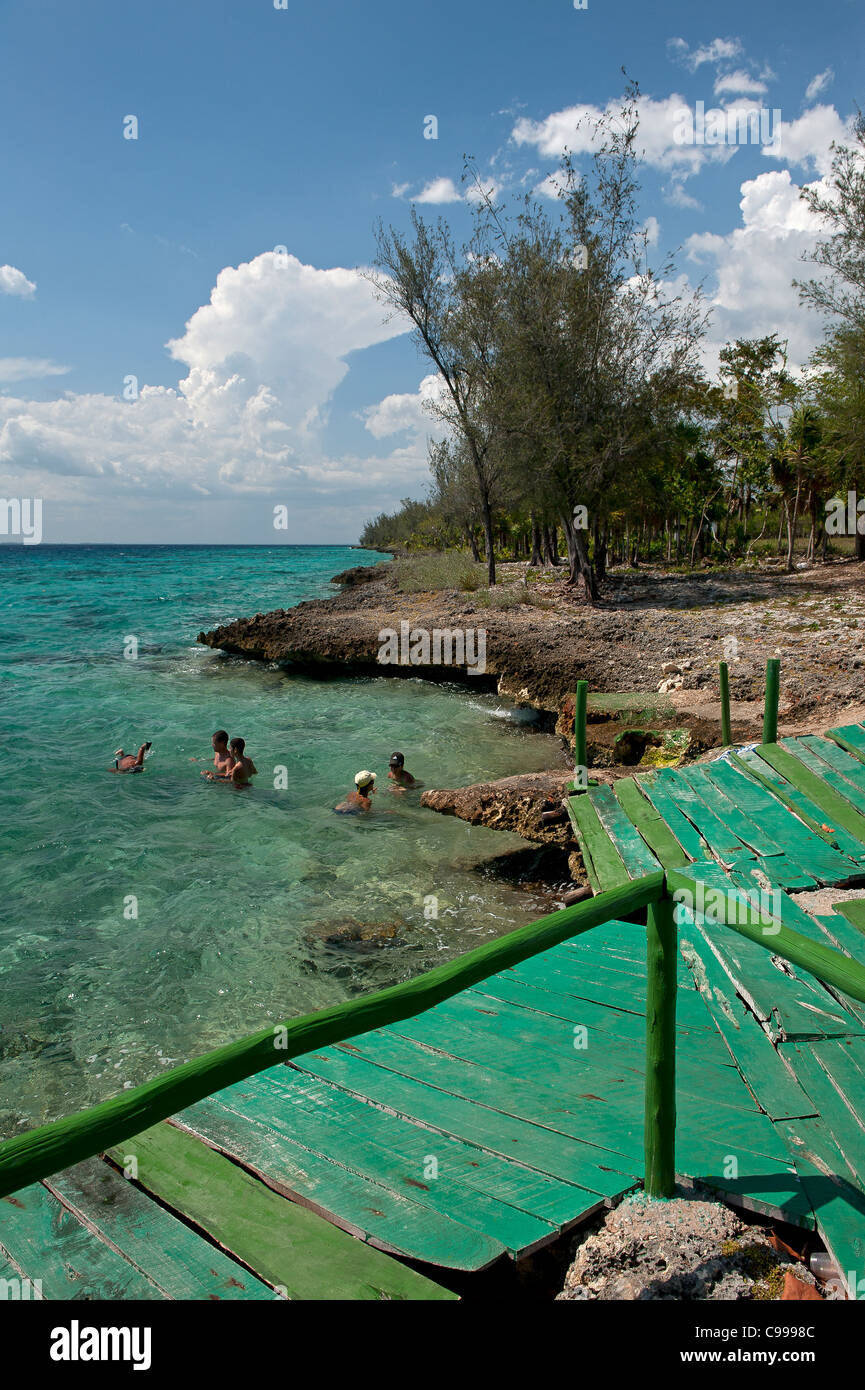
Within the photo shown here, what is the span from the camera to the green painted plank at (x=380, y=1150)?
9.02 ft

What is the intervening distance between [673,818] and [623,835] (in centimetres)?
53

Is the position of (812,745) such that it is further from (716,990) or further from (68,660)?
(68,660)

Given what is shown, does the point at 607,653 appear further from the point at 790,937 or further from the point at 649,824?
the point at 790,937

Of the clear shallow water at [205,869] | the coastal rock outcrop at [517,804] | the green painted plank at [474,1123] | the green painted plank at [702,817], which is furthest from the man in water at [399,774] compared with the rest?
the green painted plank at [474,1123]

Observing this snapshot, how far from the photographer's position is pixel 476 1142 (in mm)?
3166

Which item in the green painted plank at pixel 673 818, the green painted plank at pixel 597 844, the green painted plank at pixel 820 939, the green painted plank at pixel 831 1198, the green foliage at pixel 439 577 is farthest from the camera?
the green foliage at pixel 439 577

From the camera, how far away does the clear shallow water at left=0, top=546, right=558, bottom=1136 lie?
6141 mm

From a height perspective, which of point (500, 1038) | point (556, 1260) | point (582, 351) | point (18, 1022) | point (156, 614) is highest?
point (582, 351)

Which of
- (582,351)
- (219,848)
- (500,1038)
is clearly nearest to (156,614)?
(582,351)

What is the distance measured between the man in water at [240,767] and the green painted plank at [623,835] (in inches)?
245

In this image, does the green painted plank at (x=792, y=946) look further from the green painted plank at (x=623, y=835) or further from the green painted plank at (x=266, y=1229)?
the green painted plank at (x=623, y=835)

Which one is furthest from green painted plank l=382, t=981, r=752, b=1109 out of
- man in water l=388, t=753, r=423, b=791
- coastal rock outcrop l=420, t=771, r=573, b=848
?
man in water l=388, t=753, r=423, b=791

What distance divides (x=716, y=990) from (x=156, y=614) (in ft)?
130

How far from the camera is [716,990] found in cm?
418
